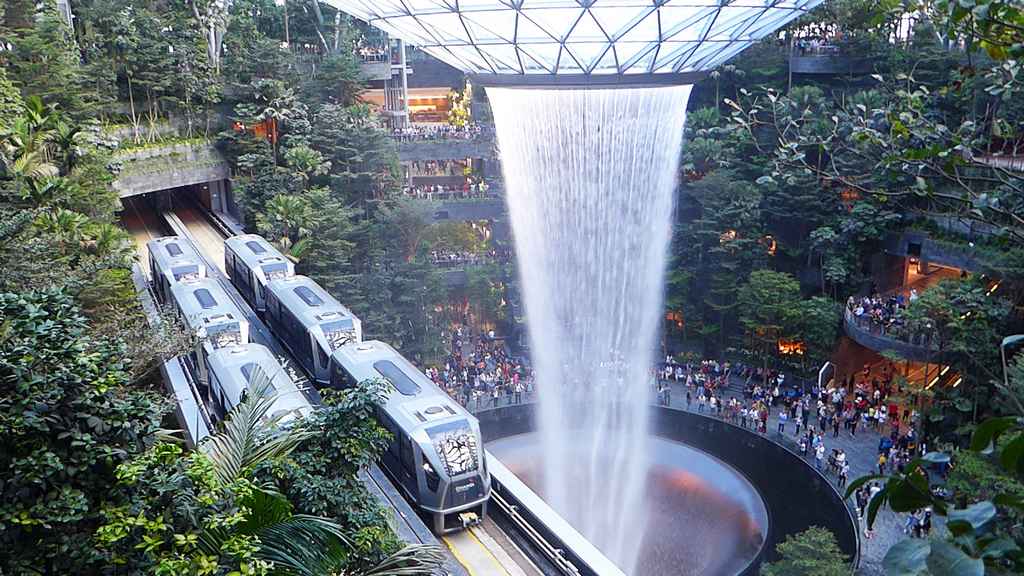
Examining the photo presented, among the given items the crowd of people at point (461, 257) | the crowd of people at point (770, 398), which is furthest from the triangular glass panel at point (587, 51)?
the crowd of people at point (461, 257)

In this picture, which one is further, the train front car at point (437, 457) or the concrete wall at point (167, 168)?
the concrete wall at point (167, 168)

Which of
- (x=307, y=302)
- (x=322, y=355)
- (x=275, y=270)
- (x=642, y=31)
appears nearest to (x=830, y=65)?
(x=642, y=31)

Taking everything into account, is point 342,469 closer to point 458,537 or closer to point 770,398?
point 458,537

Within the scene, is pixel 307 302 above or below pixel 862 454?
above

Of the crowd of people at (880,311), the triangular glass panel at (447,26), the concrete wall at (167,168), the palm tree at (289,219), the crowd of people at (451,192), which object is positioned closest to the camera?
the triangular glass panel at (447,26)

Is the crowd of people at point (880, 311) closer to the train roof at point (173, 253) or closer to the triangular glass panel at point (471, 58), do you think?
the triangular glass panel at point (471, 58)

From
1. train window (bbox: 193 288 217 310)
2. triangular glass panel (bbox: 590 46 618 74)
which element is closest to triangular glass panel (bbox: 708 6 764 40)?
triangular glass panel (bbox: 590 46 618 74)

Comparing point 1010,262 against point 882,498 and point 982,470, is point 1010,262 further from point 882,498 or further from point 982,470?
point 882,498

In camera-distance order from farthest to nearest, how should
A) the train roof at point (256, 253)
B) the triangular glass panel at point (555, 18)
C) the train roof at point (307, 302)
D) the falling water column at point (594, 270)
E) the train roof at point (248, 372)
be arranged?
1. the train roof at point (256, 253)
2. the falling water column at point (594, 270)
3. the train roof at point (307, 302)
4. the triangular glass panel at point (555, 18)
5. the train roof at point (248, 372)
